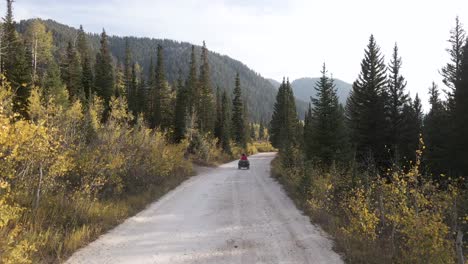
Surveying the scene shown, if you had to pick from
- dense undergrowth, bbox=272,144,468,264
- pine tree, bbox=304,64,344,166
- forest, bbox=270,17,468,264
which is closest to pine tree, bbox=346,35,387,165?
forest, bbox=270,17,468,264

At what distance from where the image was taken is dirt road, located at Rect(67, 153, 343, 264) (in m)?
7.48

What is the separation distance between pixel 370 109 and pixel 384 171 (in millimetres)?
8372

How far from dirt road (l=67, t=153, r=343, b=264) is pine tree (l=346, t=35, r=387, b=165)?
20.2 m

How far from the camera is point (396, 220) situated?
703 cm

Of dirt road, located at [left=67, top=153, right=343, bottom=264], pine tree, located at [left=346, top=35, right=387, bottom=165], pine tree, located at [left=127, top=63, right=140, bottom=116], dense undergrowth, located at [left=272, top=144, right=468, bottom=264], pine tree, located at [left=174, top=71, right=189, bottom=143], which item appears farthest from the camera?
pine tree, located at [left=127, top=63, right=140, bottom=116]

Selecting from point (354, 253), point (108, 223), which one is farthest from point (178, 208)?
point (354, 253)

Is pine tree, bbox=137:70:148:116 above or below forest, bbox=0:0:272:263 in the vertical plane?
above

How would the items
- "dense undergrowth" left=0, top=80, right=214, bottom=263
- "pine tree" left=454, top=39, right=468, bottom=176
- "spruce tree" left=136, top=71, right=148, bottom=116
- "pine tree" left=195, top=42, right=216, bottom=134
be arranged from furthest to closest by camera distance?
"spruce tree" left=136, top=71, right=148, bottom=116, "pine tree" left=195, top=42, right=216, bottom=134, "pine tree" left=454, top=39, right=468, bottom=176, "dense undergrowth" left=0, top=80, right=214, bottom=263

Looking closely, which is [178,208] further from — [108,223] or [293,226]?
[293,226]

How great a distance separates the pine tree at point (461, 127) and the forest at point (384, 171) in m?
0.07

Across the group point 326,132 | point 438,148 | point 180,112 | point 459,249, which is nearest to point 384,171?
point 438,148

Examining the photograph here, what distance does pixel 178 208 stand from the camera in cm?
1323

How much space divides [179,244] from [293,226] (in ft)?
12.0

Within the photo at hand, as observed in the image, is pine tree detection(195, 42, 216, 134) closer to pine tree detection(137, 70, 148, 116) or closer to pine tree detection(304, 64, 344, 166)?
pine tree detection(137, 70, 148, 116)
